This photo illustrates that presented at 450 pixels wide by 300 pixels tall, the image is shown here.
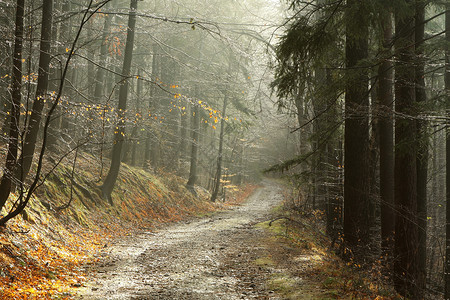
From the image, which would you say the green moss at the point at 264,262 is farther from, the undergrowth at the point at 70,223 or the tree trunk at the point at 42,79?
the tree trunk at the point at 42,79

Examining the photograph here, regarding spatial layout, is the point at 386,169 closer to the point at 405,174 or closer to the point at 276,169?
the point at 405,174

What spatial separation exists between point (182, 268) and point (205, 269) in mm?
456

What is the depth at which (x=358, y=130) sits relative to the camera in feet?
26.4

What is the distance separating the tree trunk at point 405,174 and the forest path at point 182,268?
265 cm

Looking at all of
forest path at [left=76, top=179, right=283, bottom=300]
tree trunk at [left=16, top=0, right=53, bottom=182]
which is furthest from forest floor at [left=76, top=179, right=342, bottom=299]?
tree trunk at [left=16, top=0, right=53, bottom=182]

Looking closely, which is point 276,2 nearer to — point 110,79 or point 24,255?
point 110,79

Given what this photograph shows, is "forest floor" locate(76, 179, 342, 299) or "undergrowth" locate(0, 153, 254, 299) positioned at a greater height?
"undergrowth" locate(0, 153, 254, 299)

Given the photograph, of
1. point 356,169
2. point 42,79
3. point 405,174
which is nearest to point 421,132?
point 405,174

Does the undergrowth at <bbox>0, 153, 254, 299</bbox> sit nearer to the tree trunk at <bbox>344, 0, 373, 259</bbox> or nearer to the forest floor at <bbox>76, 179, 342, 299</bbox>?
the forest floor at <bbox>76, 179, 342, 299</bbox>

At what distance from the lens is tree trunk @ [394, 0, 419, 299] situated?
6660 millimetres

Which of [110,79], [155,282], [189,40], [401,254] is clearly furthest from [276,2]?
[155,282]

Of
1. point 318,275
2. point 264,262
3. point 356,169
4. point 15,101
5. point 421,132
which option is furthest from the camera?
point 356,169

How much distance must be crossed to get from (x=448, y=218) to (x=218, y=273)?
278 inches

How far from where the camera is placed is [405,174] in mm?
7062
